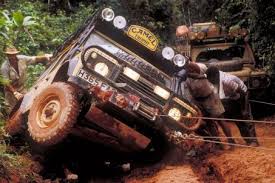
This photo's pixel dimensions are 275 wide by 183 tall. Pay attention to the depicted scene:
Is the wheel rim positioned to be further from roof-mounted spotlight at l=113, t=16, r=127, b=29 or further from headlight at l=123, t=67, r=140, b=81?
roof-mounted spotlight at l=113, t=16, r=127, b=29

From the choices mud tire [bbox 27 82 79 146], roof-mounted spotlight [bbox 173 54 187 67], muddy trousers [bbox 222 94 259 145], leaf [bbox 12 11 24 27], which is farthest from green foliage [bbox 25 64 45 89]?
muddy trousers [bbox 222 94 259 145]

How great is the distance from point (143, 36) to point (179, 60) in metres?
0.80

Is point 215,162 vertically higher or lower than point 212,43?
lower

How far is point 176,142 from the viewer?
605cm

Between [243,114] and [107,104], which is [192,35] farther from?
[107,104]

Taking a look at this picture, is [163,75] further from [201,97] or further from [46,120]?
[46,120]

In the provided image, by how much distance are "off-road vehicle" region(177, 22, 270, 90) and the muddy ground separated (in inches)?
133

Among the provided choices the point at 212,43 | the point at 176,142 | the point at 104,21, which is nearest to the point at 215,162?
the point at 176,142

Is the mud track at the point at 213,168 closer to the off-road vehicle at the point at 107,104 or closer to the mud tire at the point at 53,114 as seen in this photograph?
the off-road vehicle at the point at 107,104

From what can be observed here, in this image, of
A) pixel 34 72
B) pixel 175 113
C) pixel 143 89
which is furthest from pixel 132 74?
pixel 34 72

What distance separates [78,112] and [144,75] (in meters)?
1.05

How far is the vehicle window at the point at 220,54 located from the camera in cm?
1075

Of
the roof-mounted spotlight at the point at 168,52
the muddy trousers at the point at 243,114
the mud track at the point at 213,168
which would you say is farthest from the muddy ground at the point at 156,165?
the roof-mounted spotlight at the point at 168,52

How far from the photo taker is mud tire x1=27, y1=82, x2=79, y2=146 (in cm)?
548
